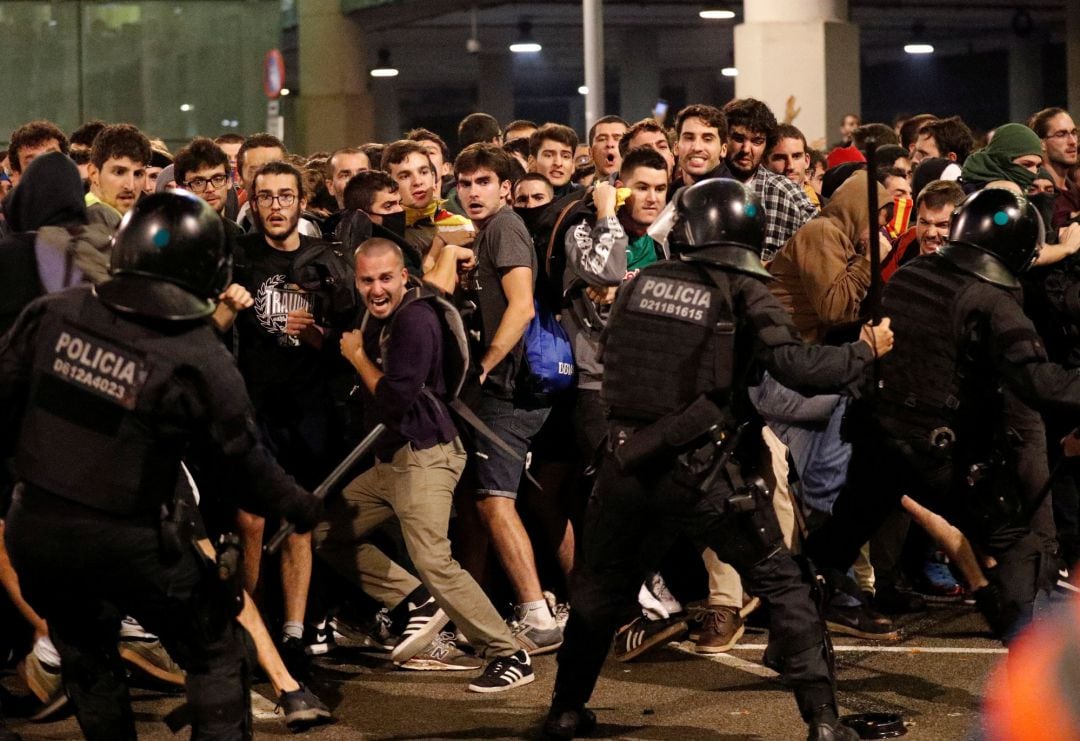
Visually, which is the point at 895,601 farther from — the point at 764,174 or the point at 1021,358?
the point at 1021,358

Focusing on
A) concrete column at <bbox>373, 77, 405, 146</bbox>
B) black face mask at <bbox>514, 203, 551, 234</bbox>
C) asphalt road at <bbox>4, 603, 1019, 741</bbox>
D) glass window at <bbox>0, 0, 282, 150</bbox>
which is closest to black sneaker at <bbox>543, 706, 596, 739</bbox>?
asphalt road at <bbox>4, 603, 1019, 741</bbox>

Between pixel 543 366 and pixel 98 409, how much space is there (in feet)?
9.94

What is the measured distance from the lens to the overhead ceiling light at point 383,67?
→ 36.8 meters

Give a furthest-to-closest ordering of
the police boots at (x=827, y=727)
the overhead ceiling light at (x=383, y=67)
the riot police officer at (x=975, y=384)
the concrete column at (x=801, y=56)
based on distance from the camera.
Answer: the overhead ceiling light at (x=383, y=67) < the concrete column at (x=801, y=56) < the riot police officer at (x=975, y=384) < the police boots at (x=827, y=727)

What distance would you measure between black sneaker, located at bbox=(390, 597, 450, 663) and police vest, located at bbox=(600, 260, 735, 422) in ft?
5.58

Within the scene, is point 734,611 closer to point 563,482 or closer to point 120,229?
point 563,482

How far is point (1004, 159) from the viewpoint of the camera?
8.78 meters

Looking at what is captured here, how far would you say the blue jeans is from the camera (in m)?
7.89

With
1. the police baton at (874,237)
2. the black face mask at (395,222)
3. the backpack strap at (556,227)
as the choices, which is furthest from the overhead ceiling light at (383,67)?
the police baton at (874,237)

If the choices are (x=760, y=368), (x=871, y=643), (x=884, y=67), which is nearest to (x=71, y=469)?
(x=760, y=368)

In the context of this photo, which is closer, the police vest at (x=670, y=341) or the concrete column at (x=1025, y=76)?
the police vest at (x=670, y=341)

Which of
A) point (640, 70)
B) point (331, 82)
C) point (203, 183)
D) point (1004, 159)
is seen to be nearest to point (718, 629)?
point (1004, 159)

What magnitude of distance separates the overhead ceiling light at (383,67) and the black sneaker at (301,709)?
30973mm

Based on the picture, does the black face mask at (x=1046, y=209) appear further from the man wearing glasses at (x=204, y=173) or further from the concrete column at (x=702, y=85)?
the concrete column at (x=702, y=85)
